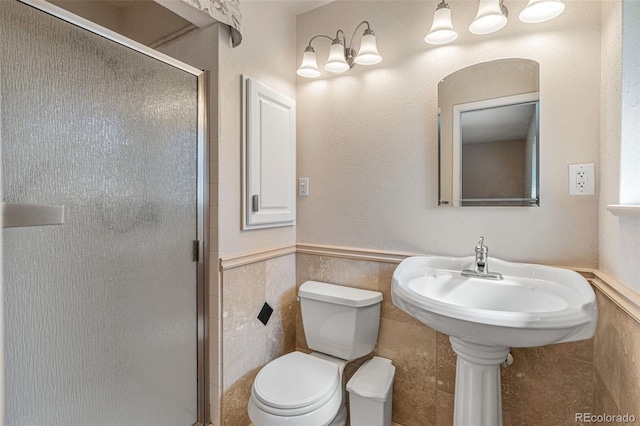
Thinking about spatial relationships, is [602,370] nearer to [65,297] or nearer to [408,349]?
[408,349]

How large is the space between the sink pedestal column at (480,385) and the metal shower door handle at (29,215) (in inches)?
45.9

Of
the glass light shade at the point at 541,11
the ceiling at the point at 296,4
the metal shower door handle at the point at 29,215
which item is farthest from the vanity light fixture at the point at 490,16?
the metal shower door handle at the point at 29,215

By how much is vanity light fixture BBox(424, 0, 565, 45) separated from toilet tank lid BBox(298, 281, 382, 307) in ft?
3.94

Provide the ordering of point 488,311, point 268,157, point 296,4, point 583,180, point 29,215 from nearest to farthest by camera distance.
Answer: point 29,215 < point 488,311 < point 583,180 < point 268,157 < point 296,4

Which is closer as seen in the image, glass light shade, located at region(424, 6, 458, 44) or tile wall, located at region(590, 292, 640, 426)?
tile wall, located at region(590, 292, 640, 426)

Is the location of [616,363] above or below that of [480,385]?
above

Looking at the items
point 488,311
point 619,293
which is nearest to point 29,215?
point 488,311

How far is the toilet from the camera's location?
1.19 m

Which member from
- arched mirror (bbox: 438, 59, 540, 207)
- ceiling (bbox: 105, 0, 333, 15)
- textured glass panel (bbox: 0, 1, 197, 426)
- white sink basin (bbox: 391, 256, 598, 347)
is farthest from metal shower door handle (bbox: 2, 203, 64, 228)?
ceiling (bbox: 105, 0, 333, 15)

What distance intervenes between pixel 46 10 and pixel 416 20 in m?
1.47

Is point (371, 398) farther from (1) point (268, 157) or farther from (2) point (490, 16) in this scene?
(2) point (490, 16)

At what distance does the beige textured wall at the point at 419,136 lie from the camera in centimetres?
122

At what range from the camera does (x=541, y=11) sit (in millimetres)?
1155

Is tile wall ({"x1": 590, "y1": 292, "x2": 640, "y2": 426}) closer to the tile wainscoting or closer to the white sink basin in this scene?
the tile wainscoting
